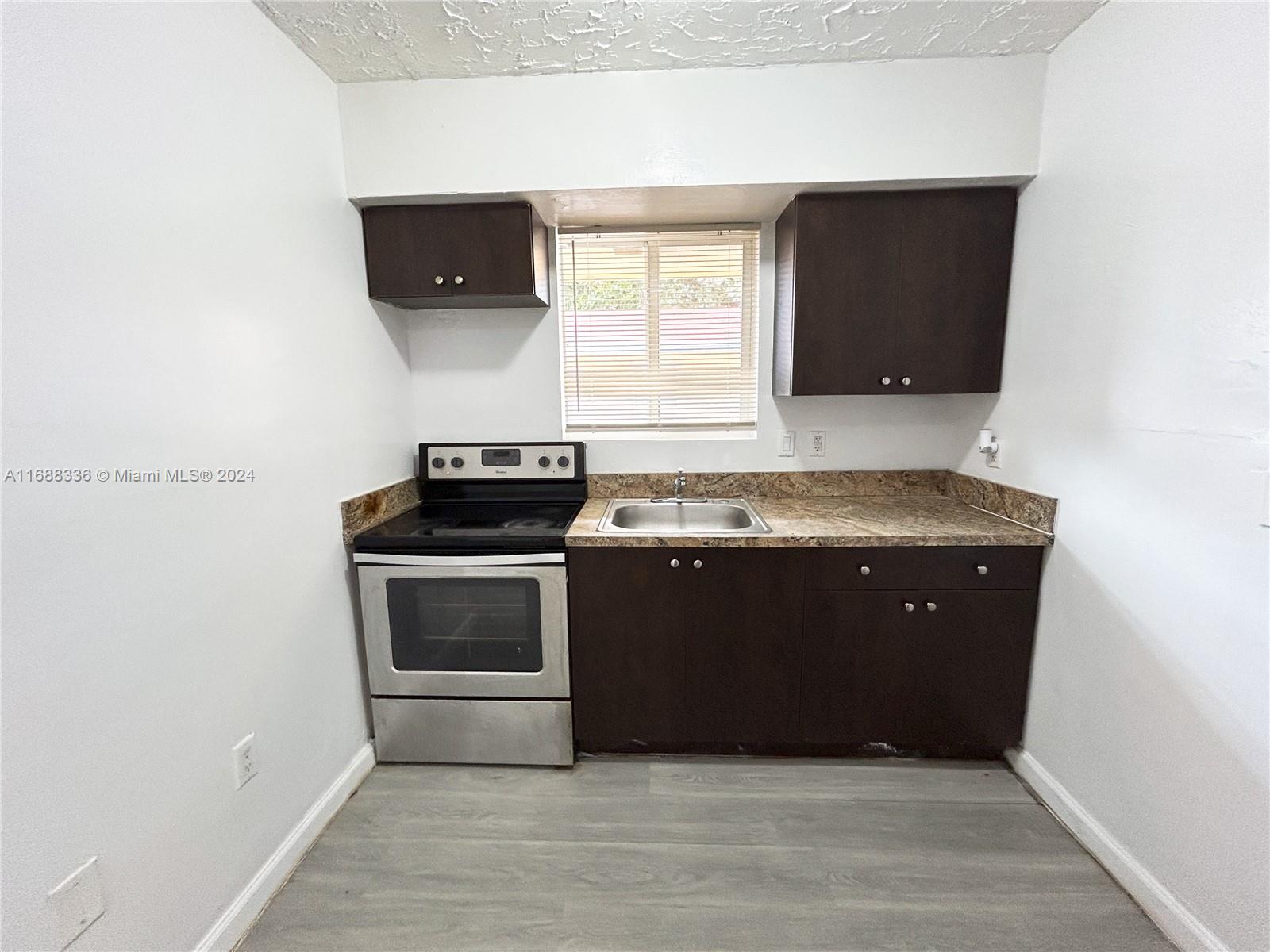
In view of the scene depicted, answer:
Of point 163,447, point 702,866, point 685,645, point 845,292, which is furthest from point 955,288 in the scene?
point 163,447

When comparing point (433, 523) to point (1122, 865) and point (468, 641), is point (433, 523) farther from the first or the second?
point (1122, 865)

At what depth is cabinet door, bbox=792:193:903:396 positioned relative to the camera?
70.3 inches

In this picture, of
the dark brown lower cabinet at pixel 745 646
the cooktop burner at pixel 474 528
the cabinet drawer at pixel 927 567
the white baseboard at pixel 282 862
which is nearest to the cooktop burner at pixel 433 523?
the cooktop burner at pixel 474 528

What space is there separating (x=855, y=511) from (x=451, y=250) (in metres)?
1.86

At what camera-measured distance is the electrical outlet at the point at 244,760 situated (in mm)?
1277

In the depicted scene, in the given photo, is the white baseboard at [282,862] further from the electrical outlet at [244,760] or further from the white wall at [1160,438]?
the white wall at [1160,438]

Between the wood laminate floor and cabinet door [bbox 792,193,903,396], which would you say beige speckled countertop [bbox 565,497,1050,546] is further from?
Answer: the wood laminate floor

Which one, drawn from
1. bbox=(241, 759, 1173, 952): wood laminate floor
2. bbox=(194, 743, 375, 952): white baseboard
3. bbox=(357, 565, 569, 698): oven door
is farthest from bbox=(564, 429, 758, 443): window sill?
bbox=(194, 743, 375, 952): white baseboard

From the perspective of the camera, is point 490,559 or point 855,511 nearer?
point 490,559

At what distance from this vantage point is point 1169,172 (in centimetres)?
122

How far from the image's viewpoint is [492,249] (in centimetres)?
183

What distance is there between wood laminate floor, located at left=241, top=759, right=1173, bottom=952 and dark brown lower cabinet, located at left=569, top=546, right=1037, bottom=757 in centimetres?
16

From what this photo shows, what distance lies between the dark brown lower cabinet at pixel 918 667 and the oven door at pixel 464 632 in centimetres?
92

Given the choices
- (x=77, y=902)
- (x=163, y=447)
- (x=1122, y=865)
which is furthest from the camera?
(x=1122, y=865)
